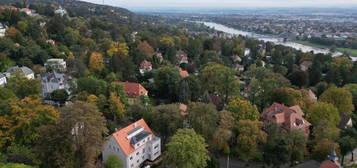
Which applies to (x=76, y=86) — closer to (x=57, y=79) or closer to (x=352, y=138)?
(x=57, y=79)

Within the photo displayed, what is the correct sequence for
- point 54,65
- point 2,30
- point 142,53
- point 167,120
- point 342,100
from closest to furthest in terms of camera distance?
point 167,120 → point 342,100 → point 54,65 → point 142,53 → point 2,30

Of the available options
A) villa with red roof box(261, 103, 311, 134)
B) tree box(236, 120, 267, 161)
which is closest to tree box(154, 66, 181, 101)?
villa with red roof box(261, 103, 311, 134)

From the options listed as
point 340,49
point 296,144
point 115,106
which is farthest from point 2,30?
point 340,49

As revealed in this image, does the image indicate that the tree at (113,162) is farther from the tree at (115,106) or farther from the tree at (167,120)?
the tree at (115,106)

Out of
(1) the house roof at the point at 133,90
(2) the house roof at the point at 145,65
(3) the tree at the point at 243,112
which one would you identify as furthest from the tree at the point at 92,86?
(2) the house roof at the point at 145,65

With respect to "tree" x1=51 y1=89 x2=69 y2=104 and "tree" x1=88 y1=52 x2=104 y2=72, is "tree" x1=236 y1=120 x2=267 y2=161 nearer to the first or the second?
"tree" x1=51 y1=89 x2=69 y2=104

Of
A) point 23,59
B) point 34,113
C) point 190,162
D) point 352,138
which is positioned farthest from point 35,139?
point 352,138

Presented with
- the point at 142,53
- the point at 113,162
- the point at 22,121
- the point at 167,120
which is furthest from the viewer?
the point at 142,53

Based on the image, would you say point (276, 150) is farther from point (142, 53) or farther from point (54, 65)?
point (54, 65)
